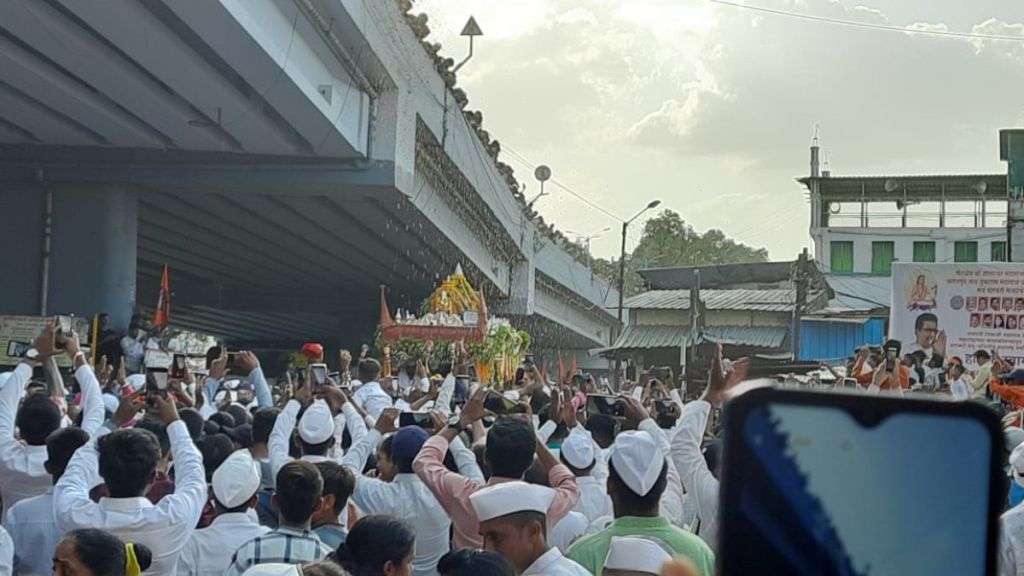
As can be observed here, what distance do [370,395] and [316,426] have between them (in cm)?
327

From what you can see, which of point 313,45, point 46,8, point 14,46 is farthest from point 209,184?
point 46,8

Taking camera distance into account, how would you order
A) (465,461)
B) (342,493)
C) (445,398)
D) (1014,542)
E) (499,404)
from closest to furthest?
(342,493) → (1014,542) → (465,461) → (499,404) → (445,398)

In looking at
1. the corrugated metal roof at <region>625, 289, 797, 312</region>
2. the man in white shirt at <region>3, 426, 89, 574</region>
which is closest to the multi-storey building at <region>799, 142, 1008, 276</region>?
the corrugated metal roof at <region>625, 289, 797, 312</region>

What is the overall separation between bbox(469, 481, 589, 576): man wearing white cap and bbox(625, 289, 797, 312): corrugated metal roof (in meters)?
24.0

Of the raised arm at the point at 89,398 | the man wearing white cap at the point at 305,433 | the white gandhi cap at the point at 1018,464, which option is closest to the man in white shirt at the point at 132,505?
the man wearing white cap at the point at 305,433

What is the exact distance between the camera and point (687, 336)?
2806 cm

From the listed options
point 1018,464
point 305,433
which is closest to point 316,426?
point 305,433

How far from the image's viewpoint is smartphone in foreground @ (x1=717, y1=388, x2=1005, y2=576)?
141cm

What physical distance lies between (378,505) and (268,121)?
1208 cm

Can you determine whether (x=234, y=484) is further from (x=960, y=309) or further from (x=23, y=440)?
(x=960, y=309)

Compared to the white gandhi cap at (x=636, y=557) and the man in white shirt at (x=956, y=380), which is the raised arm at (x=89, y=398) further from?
the man in white shirt at (x=956, y=380)

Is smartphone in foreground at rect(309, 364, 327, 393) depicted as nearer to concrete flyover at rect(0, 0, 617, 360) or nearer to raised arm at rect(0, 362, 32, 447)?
raised arm at rect(0, 362, 32, 447)

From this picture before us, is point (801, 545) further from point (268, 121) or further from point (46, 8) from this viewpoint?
point (268, 121)

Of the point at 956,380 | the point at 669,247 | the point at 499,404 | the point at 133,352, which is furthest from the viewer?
the point at 669,247
